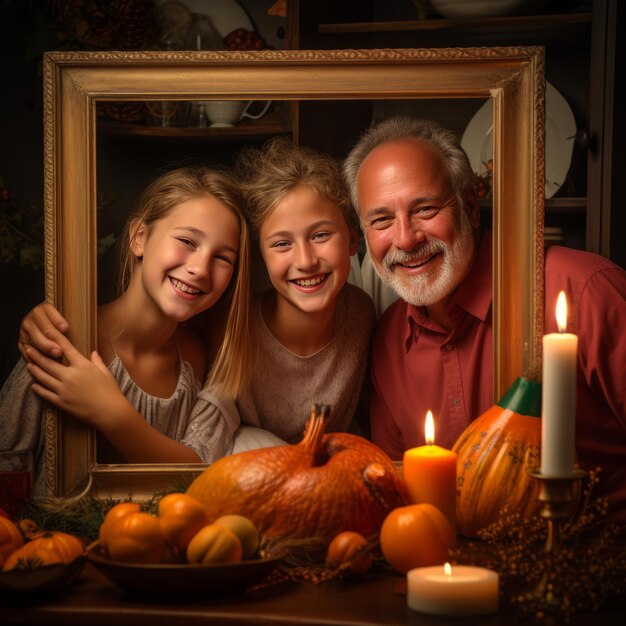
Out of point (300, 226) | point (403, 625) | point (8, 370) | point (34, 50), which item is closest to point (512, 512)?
point (403, 625)

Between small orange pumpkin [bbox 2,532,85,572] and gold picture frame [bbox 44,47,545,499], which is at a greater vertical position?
gold picture frame [bbox 44,47,545,499]

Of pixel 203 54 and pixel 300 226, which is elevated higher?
pixel 203 54

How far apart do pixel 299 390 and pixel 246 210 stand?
310 millimetres

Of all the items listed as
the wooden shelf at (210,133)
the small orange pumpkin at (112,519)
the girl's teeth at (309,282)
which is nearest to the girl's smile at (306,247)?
the girl's teeth at (309,282)

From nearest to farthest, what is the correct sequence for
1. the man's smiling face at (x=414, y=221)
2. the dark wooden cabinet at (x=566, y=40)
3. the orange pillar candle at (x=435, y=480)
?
the orange pillar candle at (x=435, y=480)
the man's smiling face at (x=414, y=221)
the dark wooden cabinet at (x=566, y=40)

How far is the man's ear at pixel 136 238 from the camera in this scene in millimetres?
1410

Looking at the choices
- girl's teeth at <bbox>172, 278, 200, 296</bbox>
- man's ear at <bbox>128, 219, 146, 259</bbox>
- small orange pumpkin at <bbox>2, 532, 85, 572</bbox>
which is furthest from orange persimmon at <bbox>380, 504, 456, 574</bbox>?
man's ear at <bbox>128, 219, 146, 259</bbox>

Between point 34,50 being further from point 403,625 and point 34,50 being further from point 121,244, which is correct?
point 403,625

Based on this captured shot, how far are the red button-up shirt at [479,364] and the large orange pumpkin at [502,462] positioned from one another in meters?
0.13

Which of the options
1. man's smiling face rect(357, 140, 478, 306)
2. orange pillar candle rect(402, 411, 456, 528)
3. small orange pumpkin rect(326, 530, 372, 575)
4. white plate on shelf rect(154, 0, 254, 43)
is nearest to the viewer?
small orange pumpkin rect(326, 530, 372, 575)

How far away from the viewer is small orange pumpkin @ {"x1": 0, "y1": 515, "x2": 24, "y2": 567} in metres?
1.10

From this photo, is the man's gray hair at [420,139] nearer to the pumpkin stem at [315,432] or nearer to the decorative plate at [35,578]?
the pumpkin stem at [315,432]

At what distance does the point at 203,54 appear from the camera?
4.54 ft

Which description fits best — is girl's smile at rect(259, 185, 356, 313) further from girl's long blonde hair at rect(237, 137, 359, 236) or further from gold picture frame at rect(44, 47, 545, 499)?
gold picture frame at rect(44, 47, 545, 499)
